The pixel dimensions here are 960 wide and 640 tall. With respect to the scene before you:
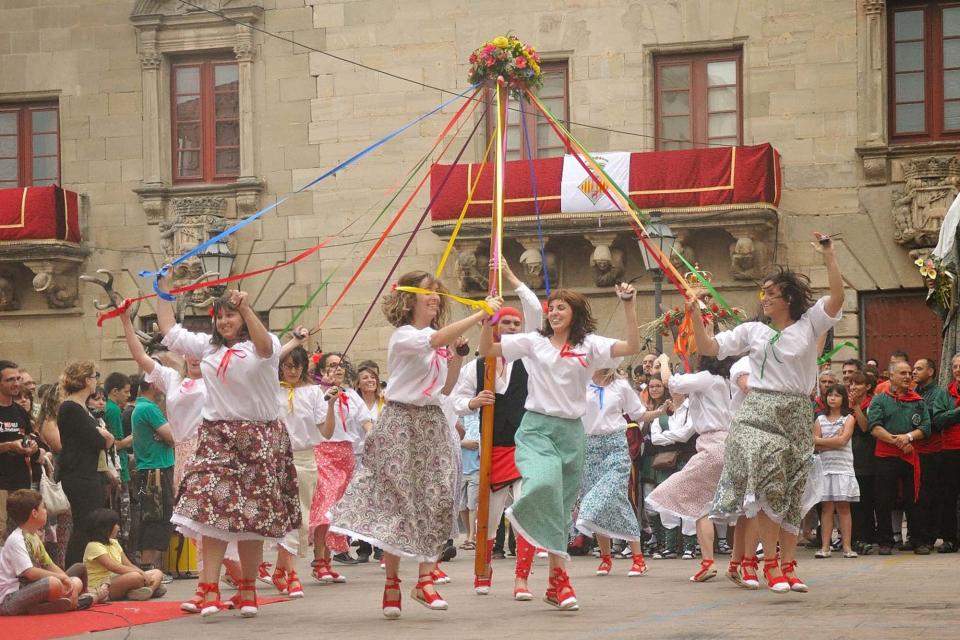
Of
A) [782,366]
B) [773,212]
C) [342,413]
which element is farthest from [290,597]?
[773,212]

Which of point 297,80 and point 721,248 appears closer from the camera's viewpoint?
point 721,248

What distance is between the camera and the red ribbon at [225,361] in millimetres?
9570

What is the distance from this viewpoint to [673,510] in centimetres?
1238

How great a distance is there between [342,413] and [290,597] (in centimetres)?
247

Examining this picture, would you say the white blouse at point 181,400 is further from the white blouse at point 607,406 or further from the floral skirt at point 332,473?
the white blouse at point 607,406

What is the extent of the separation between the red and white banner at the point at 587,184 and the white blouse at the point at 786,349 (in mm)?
11459

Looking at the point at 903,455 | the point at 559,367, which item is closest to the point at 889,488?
the point at 903,455

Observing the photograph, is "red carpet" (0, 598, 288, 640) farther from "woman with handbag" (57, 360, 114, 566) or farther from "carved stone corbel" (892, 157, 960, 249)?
"carved stone corbel" (892, 157, 960, 249)

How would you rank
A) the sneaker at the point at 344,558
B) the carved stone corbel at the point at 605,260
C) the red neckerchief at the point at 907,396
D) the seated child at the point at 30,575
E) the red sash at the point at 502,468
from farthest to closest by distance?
the carved stone corbel at the point at 605,260 → the sneaker at the point at 344,558 → the red neckerchief at the point at 907,396 → the red sash at the point at 502,468 → the seated child at the point at 30,575

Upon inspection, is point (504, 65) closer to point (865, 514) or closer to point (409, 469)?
point (409, 469)

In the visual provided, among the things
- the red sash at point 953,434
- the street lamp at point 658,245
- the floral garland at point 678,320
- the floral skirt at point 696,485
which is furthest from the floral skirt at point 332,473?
the street lamp at point 658,245

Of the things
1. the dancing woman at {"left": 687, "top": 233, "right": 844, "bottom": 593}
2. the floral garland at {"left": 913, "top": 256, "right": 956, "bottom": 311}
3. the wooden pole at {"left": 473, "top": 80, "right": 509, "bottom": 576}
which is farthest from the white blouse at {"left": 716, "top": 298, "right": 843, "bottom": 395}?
the floral garland at {"left": 913, "top": 256, "right": 956, "bottom": 311}

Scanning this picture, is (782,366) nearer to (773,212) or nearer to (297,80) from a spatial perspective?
(773,212)

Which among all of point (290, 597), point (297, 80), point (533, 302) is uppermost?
point (297, 80)
